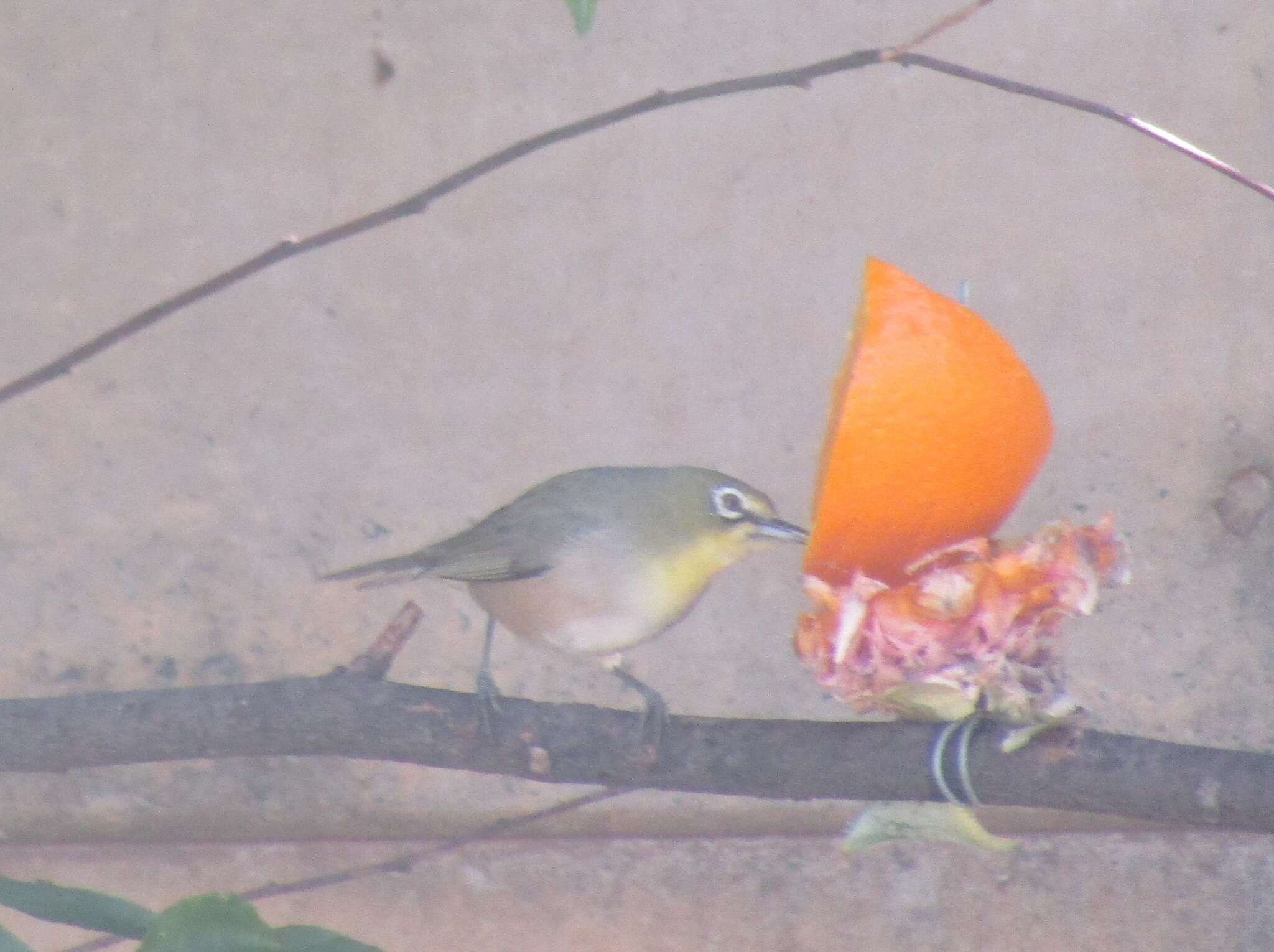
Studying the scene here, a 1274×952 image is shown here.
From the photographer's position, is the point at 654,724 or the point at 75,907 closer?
the point at 75,907

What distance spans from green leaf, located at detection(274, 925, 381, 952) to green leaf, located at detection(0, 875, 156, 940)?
0.12m

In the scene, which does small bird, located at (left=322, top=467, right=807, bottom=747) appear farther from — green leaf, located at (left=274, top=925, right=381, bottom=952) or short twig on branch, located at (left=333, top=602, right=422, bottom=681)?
green leaf, located at (left=274, top=925, right=381, bottom=952)

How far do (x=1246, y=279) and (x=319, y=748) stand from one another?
179 cm

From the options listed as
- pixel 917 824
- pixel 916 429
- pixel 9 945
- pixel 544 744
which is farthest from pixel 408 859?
pixel 916 429

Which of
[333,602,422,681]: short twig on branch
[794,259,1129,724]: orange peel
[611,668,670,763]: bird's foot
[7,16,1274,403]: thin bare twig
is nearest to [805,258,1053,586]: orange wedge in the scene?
[794,259,1129,724]: orange peel

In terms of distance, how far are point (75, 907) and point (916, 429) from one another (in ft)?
3.05

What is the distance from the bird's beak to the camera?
2099 millimetres

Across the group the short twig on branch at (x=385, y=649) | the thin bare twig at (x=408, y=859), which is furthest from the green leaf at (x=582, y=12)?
the thin bare twig at (x=408, y=859)

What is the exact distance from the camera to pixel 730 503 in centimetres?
220

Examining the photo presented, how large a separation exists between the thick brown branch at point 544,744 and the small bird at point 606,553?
226mm

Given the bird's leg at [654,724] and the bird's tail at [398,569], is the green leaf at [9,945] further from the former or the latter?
the bird's tail at [398,569]

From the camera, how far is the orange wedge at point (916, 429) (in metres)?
1.45

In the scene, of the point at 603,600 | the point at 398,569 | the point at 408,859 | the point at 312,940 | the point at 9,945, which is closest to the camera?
the point at 9,945

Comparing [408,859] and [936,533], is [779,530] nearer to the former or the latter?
[936,533]
